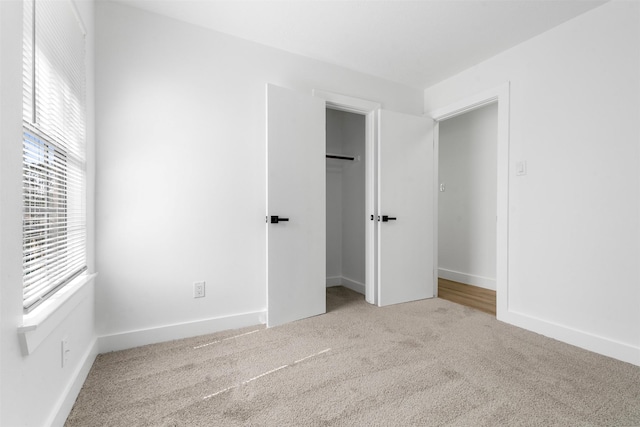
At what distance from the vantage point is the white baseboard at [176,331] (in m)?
2.10

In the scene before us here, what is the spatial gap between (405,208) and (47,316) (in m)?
2.90

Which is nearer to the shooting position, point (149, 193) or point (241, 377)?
point (241, 377)

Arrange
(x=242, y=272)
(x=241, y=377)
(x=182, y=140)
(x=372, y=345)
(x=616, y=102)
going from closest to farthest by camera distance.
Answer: (x=241, y=377)
(x=616, y=102)
(x=372, y=345)
(x=182, y=140)
(x=242, y=272)

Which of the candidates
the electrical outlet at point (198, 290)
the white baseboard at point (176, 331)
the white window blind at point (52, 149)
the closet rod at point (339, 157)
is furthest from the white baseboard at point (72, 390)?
the closet rod at point (339, 157)

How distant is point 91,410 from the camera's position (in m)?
1.46

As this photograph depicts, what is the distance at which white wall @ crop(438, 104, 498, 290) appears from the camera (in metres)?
3.80

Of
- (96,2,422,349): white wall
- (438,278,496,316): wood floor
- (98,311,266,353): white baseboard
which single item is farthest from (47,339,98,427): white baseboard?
(438,278,496,316): wood floor

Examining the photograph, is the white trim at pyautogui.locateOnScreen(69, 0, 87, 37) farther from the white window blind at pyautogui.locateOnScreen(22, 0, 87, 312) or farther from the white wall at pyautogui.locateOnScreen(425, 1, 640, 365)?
the white wall at pyautogui.locateOnScreen(425, 1, 640, 365)

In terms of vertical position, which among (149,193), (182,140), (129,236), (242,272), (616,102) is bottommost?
(242,272)

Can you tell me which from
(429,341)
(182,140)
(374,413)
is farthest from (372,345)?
(182,140)

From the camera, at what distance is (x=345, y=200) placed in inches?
156

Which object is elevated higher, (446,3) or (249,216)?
(446,3)

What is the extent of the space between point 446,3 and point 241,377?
2.74 meters

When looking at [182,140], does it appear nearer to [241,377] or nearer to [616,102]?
[241,377]
